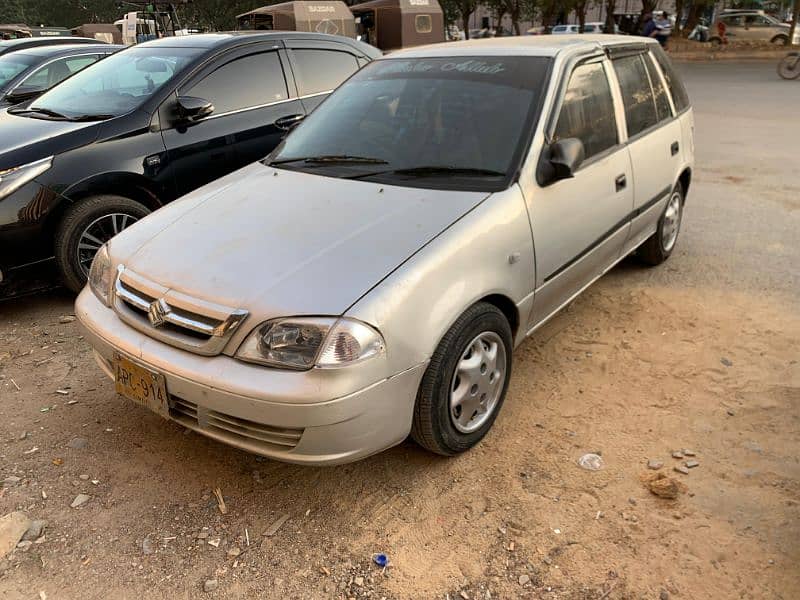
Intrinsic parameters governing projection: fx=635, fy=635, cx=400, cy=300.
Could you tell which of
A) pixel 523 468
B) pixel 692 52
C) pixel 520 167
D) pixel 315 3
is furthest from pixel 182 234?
pixel 692 52

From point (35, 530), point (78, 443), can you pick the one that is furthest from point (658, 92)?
point (35, 530)

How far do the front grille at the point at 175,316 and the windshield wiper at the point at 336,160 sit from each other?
44.8 inches

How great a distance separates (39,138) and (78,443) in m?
2.32

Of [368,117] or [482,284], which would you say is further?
[368,117]

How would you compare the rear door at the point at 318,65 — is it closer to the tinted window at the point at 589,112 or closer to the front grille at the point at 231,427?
the tinted window at the point at 589,112

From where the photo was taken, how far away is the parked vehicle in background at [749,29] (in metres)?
27.7

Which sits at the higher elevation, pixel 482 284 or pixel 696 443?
pixel 482 284

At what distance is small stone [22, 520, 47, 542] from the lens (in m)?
2.41

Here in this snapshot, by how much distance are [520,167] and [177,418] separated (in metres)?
1.81

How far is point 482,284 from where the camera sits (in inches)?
102

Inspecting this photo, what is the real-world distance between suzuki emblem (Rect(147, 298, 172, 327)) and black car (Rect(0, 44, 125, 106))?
627 centimetres

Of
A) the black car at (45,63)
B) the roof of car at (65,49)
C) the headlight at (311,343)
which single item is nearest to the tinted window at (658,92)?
the headlight at (311,343)

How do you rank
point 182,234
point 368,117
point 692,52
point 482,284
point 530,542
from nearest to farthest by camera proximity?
point 530,542 < point 482,284 < point 182,234 < point 368,117 < point 692,52

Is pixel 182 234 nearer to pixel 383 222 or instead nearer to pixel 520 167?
pixel 383 222
